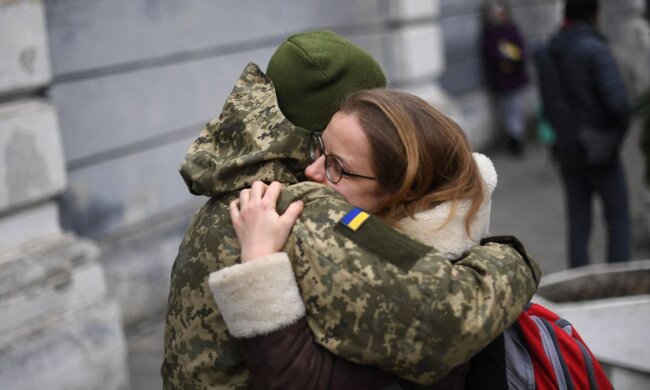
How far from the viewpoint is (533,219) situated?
8.23 metres

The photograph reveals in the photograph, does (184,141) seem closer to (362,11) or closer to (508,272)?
(362,11)

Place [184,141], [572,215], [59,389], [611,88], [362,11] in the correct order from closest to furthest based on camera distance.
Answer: [59,389] < [611,88] < [572,215] < [184,141] < [362,11]

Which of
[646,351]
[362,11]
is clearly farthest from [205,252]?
[362,11]

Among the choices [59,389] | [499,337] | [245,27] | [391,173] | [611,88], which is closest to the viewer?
[391,173]

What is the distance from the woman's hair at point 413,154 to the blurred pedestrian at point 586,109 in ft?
12.1

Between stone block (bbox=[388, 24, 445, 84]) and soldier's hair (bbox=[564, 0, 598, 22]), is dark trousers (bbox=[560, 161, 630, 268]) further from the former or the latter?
stone block (bbox=[388, 24, 445, 84])

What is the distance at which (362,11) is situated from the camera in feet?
27.7

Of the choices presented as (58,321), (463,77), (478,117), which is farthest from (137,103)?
(478,117)

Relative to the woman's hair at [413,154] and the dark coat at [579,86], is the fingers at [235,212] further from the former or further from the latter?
the dark coat at [579,86]

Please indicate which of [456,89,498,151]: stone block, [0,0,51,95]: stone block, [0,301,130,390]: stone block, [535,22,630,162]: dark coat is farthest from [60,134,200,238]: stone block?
[456,89,498,151]: stone block

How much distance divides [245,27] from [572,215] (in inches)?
105

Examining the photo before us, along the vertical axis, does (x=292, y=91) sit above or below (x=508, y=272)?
above

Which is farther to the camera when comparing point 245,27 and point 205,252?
point 245,27

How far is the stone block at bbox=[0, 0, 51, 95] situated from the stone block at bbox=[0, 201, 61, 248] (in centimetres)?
56
